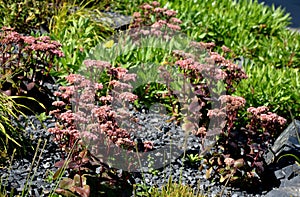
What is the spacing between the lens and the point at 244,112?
507 centimetres

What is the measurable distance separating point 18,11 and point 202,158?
2716 mm

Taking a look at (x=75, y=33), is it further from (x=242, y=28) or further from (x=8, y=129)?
(x=242, y=28)

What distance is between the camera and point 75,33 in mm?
5883

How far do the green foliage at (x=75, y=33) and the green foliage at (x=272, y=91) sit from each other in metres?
1.54

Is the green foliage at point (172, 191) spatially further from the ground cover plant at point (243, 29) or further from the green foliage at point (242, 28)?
the green foliage at point (242, 28)

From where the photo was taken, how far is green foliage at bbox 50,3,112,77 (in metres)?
5.27

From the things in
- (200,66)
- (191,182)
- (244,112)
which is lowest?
(191,182)

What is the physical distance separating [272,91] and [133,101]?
194 centimetres

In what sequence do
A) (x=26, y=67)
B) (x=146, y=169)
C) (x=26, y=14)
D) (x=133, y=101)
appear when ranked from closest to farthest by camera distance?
1. (x=133, y=101)
2. (x=146, y=169)
3. (x=26, y=67)
4. (x=26, y=14)

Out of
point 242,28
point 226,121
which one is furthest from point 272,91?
point 242,28

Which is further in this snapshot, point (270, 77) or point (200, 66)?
point (270, 77)

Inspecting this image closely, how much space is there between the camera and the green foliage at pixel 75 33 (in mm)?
5273

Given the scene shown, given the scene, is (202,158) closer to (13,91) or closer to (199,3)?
(13,91)

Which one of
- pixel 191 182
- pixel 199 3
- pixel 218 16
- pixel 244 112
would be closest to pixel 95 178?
pixel 191 182
